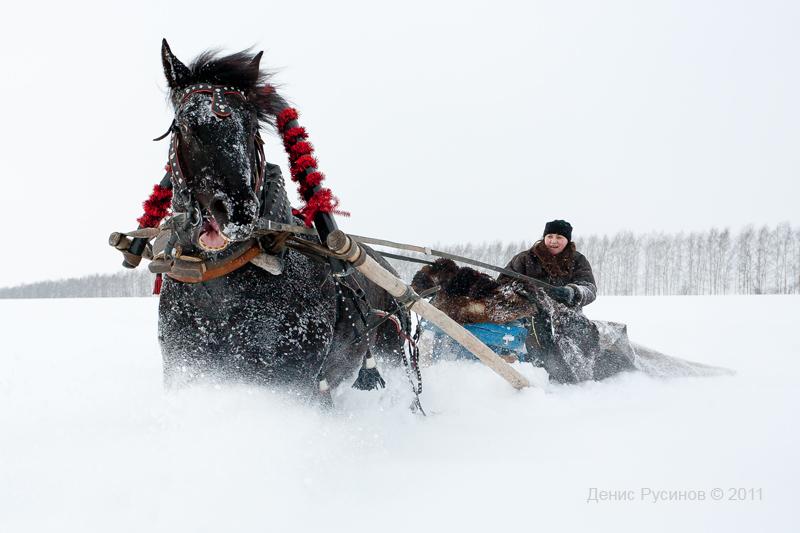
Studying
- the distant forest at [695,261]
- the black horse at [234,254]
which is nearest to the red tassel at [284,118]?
the black horse at [234,254]

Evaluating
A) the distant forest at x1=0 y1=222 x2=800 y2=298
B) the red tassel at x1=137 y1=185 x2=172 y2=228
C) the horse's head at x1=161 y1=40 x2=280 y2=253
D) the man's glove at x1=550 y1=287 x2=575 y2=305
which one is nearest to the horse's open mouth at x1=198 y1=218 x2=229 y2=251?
the horse's head at x1=161 y1=40 x2=280 y2=253

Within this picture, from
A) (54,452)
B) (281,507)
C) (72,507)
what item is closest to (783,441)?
(281,507)

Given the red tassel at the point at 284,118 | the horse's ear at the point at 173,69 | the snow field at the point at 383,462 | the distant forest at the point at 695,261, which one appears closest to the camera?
the snow field at the point at 383,462

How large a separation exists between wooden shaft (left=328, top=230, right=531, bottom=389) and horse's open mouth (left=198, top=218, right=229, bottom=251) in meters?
0.44

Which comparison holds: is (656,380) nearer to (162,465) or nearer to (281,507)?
(281,507)

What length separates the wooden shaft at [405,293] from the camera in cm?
195

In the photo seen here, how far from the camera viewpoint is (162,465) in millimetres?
1782

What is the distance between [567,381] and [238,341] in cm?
296

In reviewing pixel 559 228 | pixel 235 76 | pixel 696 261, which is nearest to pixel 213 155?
pixel 235 76

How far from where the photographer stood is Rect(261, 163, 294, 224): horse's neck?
2070 mm

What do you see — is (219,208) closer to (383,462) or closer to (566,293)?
(383,462)

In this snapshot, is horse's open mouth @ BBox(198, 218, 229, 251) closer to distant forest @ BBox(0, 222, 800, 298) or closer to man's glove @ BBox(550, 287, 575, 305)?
man's glove @ BBox(550, 287, 575, 305)

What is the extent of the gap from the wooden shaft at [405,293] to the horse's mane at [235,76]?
2.76 ft

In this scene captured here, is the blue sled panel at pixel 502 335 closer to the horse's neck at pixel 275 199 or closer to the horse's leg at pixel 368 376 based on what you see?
the horse's leg at pixel 368 376
